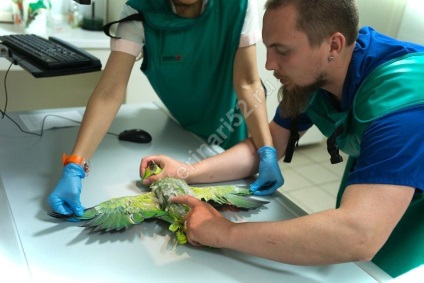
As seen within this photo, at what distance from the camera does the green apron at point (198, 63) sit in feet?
3.95

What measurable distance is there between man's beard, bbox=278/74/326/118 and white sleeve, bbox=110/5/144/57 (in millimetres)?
458

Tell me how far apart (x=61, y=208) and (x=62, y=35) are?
56.5 inches

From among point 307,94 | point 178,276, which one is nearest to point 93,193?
point 178,276

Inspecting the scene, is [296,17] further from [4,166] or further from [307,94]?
[4,166]

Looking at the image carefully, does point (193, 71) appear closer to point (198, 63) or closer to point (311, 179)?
point (198, 63)

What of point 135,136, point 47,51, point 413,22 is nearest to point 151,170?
point 135,136

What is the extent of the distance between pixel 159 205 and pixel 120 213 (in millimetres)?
98

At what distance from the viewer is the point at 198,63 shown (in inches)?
50.9

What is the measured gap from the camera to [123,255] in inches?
31.3

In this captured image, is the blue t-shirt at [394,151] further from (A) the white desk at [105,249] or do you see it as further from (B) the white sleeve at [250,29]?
(B) the white sleeve at [250,29]

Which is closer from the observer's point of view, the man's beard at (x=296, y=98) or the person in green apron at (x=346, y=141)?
the person in green apron at (x=346, y=141)

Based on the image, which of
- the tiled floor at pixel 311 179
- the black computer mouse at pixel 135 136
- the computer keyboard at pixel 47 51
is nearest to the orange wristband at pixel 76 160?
the black computer mouse at pixel 135 136

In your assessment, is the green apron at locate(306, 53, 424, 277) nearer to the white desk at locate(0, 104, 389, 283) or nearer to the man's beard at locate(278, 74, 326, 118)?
the man's beard at locate(278, 74, 326, 118)

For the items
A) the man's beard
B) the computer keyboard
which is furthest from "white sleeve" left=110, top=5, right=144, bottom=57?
the man's beard
